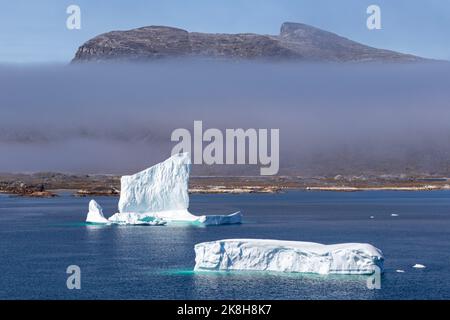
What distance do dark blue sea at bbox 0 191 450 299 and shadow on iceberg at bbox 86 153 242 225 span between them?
1676mm

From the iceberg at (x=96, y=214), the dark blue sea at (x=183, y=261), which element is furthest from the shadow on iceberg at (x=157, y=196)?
the dark blue sea at (x=183, y=261)

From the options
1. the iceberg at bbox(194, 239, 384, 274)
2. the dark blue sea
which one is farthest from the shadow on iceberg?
the iceberg at bbox(194, 239, 384, 274)

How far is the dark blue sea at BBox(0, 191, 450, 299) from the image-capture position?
40875 mm

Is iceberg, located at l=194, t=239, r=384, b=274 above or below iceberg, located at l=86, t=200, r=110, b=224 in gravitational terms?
above

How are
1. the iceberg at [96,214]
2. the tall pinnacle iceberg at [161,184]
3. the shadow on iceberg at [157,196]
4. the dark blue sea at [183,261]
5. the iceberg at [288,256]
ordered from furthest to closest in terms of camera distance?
the iceberg at [96,214] → the shadow on iceberg at [157,196] → the tall pinnacle iceberg at [161,184] → the iceberg at [288,256] → the dark blue sea at [183,261]

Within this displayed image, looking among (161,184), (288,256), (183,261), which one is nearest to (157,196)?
(161,184)

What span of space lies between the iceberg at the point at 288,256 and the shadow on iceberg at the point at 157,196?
31719 millimetres

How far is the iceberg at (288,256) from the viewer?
142 ft

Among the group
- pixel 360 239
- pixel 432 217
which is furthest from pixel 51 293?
pixel 432 217

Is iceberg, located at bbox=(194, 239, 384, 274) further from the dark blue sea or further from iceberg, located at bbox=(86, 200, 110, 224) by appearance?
iceberg, located at bbox=(86, 200, 110, 224)

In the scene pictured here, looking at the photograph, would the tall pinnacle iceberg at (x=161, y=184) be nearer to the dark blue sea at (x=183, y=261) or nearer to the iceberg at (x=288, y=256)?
the dark blue sea at (x=183, y=261)

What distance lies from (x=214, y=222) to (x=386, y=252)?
102ft

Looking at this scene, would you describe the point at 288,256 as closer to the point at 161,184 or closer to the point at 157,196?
the point at 161,184
